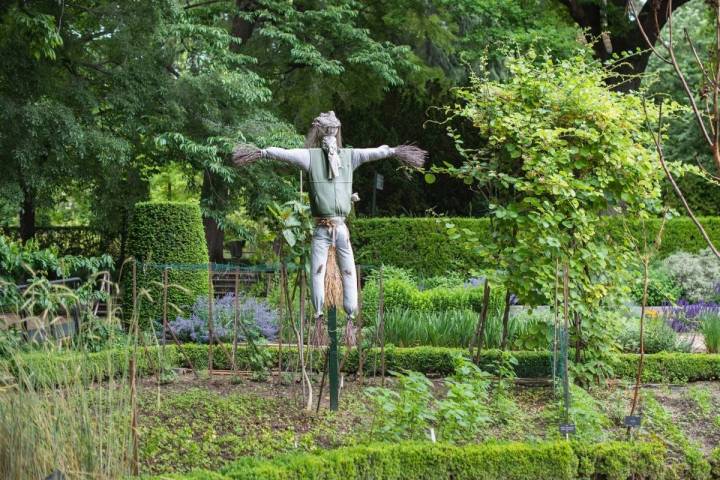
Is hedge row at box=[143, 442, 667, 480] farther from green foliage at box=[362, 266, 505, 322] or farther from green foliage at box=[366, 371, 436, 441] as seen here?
green foliage at box=[362, 266, 505, 322]

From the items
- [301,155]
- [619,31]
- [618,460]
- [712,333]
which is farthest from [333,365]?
[619,31]

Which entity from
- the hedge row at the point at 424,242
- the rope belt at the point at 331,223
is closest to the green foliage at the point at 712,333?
the rope belt at the point at 331,223

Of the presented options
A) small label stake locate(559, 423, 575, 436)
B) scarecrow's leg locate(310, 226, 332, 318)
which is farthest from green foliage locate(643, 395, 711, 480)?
scarecrow's leg locate(310, 226, 332, 318)

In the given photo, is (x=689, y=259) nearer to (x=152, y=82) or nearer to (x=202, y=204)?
(x=202, y=204)

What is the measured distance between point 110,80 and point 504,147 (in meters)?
8.51

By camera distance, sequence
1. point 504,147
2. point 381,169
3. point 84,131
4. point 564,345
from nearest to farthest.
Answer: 1. point 564,345
2. point 504,147
3. point 84,131
4. point 381,169

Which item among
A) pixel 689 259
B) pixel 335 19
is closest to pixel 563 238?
pixel 689 259

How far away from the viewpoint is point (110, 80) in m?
14.1

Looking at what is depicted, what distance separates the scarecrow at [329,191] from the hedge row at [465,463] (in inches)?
68.6

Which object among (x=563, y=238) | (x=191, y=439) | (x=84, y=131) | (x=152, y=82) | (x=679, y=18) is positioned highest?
(x=679, y=18)

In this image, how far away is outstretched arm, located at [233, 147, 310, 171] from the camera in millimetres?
6250

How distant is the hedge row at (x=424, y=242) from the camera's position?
14758 mm

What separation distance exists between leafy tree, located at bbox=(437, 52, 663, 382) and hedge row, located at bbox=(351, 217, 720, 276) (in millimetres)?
7016

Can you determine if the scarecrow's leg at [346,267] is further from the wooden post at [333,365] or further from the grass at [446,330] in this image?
the grass at [446,330]
